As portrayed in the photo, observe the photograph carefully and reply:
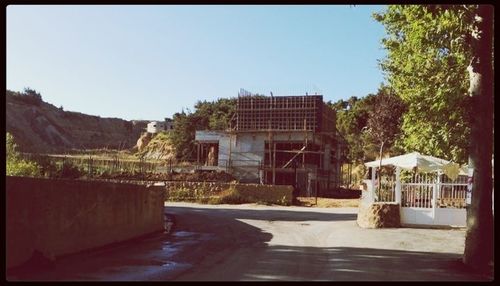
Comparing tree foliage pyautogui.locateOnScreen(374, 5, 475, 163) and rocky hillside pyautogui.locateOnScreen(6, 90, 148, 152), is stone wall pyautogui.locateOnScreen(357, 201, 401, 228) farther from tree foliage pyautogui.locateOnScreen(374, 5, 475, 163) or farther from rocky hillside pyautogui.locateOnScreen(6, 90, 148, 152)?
rocky hillside pyautogui.locateOnScreen(6, 90, 148, 152)

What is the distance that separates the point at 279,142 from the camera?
51.7 m

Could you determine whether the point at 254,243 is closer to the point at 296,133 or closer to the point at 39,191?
the point at 39,191

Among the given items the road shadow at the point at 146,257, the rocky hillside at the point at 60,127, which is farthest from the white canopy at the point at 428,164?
the rocky hillside at the point at 60,127

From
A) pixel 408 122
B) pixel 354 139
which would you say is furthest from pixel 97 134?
pixel 408 122

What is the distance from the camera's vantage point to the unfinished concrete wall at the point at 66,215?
885 cm

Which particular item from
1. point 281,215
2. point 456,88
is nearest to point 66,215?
point 456,88

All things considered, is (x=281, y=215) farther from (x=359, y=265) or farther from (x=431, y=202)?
(x=359, y=265)

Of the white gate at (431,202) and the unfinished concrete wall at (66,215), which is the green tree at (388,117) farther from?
the unfinished concrete wall at (66,215)

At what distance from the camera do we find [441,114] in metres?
16.2

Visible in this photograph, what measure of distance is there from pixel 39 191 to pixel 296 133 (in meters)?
41.6

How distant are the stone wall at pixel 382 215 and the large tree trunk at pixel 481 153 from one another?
24.2ft

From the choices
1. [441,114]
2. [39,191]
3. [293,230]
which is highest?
[441,114]

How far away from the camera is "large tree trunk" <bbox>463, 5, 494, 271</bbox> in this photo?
1033cm

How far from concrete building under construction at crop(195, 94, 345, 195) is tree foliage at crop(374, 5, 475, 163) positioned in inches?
910
